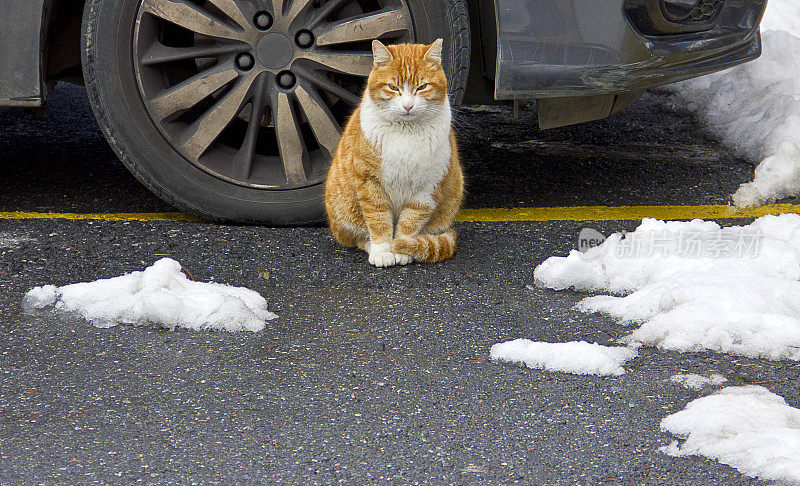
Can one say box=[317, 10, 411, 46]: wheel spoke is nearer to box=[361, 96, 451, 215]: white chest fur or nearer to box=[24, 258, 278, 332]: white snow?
box=[361, 96, 451, 215]: white chest fur

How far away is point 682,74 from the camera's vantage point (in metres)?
3.38

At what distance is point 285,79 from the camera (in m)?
3.49

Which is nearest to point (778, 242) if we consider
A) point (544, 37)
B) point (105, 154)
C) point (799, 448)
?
point (544, 37)

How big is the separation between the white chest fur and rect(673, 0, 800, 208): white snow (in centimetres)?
154

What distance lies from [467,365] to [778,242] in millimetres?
1442

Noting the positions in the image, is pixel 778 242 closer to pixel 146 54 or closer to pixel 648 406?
pixel 648 406

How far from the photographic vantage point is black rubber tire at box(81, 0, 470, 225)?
339 centimetres

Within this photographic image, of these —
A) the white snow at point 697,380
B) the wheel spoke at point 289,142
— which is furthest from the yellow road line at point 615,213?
the white snow at point 697,380

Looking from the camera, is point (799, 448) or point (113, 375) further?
point (113, 375)

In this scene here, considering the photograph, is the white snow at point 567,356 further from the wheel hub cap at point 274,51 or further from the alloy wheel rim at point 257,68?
the wheel hub cap at point 274,51

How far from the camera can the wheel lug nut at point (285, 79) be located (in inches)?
137

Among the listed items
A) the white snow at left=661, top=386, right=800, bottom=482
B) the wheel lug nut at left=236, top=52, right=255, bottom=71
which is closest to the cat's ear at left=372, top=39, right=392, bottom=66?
the wheel lug nut at left=236, top=52, right=255, bottom=71

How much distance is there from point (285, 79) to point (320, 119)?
22 cm

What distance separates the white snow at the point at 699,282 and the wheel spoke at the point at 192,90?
1457 millimetres
